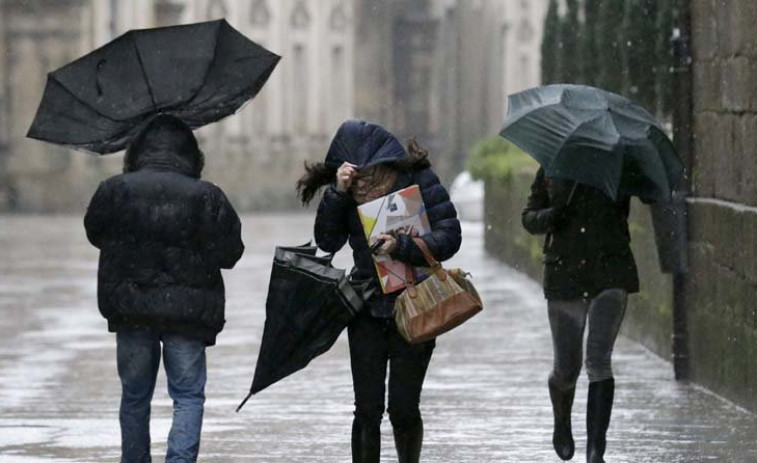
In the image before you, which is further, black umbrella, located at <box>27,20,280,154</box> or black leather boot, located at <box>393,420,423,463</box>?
black umbrella, located at <box>27,20,280,154</box>

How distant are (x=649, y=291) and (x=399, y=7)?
43.7 meters

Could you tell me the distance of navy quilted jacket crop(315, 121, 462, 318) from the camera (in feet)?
28.5

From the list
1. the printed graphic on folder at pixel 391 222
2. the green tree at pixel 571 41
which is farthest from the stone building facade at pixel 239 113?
the printed graphic on folder at pixel 391 222

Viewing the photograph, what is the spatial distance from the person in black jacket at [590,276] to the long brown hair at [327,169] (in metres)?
1.22

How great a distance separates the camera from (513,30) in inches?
2335

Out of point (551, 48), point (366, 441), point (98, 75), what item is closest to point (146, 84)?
point (98, 75)

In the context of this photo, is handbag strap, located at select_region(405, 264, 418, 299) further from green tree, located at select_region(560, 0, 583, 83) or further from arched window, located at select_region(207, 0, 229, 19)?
arched window, located at select_region(207, 0, 229, 19)

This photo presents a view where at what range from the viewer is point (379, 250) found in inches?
340

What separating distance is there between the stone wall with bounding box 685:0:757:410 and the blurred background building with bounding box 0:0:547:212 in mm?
37866

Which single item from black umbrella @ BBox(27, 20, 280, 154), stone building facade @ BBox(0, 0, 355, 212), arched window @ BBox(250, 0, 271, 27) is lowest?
stone building facade @ BBox(0, 0, 355, 212)

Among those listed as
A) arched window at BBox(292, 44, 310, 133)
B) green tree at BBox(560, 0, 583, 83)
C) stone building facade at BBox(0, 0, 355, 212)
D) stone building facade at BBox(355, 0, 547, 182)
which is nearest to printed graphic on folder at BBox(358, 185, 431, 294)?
green tree at BBox(560, 0, 583, 83)

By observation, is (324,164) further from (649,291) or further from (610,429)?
(649,291)

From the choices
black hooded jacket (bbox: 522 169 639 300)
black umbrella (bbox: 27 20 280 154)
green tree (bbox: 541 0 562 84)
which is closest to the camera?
black umbrella (bbox: 27 20 280 154)

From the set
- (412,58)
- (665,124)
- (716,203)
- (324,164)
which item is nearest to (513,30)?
(412,58)
